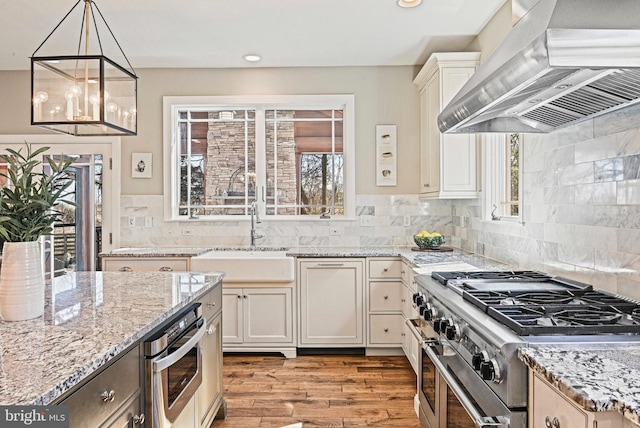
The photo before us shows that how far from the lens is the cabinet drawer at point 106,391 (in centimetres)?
108

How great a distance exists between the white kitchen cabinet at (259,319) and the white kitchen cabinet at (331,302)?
12 cm

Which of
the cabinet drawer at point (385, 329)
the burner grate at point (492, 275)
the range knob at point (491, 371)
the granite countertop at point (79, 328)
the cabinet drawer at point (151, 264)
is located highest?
the burner grate at point (492, 275)

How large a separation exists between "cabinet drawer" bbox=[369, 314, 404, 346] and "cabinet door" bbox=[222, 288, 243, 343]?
1.13 metres

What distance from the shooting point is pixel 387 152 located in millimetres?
4203

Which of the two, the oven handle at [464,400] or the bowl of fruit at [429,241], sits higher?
the bowl of fruit at [429,241]

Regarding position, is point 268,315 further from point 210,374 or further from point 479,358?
point 479,358

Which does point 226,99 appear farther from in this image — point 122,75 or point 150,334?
point 150,334

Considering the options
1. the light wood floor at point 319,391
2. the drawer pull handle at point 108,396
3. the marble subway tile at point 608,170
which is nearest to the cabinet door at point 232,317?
the light wood floor at point 319,391

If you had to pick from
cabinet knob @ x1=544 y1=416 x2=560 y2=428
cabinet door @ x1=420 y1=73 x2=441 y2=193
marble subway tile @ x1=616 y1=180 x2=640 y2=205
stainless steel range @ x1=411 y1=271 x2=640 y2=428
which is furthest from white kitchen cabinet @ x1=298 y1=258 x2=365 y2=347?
cabinet knob @ x1=544 y1=416 x2=560 y2=428

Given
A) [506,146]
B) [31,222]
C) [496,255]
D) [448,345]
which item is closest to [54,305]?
[31,222]

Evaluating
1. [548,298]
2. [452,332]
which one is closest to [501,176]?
[548,298]

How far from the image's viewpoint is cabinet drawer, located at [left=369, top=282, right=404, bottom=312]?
3635 mm

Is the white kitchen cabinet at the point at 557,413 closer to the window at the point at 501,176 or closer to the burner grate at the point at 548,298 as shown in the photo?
the burner grate at the point at 548,298

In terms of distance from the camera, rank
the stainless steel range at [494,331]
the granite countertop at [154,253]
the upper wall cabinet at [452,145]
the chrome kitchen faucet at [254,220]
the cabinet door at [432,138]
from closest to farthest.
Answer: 1. the stainless steel range at [494,331]
2. the upper wall cabinet at [452,145]
3. the cabinet door at [432,138]
4. the granite countertop at [154,253]
5. the chrome kitchen faucet at [254,220]
